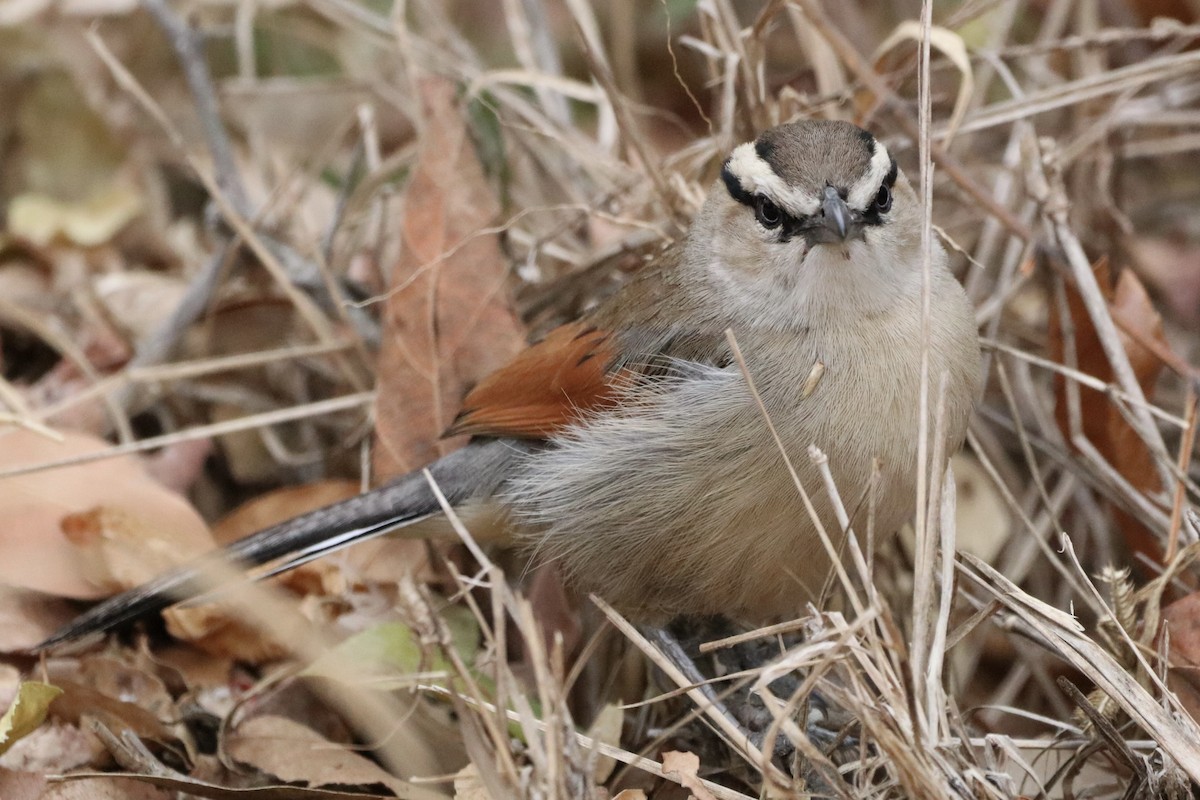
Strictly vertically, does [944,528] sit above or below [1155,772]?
above

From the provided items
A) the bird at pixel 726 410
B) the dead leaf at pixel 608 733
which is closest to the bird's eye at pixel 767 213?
the bird at pixel 726 410

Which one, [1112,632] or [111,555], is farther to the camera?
[111,555]

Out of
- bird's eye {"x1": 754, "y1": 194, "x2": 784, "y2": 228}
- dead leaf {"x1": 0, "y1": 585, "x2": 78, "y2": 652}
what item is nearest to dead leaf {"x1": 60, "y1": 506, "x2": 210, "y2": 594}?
dead leaf {"x1": 0, "y1": 585, "x2": 78, "y2": 652}

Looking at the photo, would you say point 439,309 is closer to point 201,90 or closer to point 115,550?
point 115,550

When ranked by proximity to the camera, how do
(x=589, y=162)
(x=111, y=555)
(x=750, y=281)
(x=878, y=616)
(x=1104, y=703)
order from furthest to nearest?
(x=589, y=162) → (x=111, y=555) → (x=750, y=281) → (x=1104, y=703) → (x=878, y=616)

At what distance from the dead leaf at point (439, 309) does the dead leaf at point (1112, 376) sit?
5.51ft

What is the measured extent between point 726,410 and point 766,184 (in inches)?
21.9

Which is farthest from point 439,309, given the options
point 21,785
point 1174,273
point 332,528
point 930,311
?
point 1174,273

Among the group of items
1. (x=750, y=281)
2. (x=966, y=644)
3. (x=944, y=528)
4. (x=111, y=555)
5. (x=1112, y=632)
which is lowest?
(x=966, y=644)

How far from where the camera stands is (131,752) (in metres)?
2.98

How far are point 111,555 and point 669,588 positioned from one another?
1.59 m

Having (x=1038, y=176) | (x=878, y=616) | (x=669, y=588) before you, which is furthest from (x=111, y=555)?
(x=1038, y=176)

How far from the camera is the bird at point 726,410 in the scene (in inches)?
116

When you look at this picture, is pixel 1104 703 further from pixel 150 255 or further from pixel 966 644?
pixel 150 255
